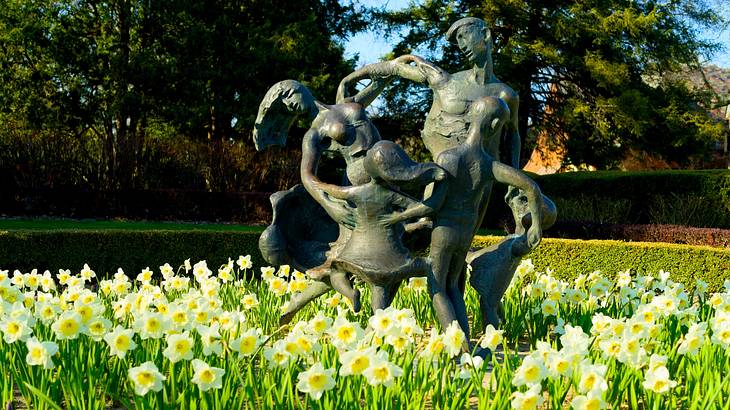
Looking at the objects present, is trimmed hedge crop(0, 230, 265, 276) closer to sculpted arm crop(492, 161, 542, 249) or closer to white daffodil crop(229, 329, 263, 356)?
sculpted arm crop(492, 161, 542, 249)

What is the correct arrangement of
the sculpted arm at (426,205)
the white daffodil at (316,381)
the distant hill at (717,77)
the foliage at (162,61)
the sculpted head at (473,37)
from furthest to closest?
the distant hill at (717,77), the foliage at (162,61), the sculpted head at (473,37), the sculpted arm at (426,205), the white daffodil at (316,381)

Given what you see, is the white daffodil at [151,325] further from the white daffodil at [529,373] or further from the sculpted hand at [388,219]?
the sculpted hand at [388,219]

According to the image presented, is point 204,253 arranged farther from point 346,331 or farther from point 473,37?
point 346,331

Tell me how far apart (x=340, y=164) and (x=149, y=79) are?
593 centimetres

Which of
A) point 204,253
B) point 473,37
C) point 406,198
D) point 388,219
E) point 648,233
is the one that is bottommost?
point 204,253

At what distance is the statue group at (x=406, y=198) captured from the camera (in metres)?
4.13

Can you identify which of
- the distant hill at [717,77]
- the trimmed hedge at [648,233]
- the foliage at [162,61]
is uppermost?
the distant hill at [717,77]

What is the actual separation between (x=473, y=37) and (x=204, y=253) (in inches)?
218

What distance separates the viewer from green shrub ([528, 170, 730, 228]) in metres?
14.1

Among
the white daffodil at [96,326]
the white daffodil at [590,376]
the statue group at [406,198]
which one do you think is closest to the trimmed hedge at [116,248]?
the statue group at [406,198]

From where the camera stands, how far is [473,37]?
16.1ft

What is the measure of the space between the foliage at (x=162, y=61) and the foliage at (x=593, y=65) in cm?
285

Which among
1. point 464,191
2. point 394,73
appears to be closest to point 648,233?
point 394,73

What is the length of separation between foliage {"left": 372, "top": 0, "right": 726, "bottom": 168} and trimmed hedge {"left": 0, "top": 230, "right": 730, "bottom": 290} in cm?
1128
